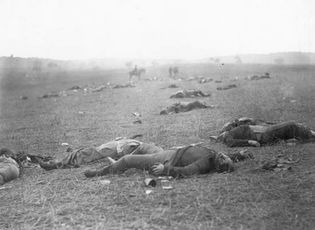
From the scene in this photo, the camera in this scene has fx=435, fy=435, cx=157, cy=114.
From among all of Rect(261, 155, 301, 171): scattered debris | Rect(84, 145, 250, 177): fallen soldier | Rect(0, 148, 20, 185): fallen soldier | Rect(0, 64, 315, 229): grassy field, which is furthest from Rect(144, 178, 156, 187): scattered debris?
Rect(0, 148, 20, 185): fallen soldier

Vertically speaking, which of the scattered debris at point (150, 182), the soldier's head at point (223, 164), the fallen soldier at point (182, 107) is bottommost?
the fallen soldier at point (182, 107)

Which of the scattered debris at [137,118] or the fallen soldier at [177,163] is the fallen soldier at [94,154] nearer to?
the fallen soldier at [177,163]

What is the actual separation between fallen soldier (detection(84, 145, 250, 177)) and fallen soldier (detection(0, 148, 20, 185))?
1.41 metres

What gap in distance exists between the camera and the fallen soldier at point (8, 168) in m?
7.21

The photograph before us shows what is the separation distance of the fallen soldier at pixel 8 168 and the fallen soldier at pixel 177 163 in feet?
4.62

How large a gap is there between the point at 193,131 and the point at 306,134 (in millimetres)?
3233

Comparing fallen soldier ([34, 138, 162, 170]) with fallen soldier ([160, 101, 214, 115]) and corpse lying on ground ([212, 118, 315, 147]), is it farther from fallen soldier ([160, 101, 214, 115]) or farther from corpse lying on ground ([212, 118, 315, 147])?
fallen soldier ([160, 101, 214, 115])

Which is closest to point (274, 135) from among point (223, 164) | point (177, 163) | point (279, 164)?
point (279, 164)

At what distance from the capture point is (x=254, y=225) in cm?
450

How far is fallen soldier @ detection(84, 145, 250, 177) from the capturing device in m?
6.45

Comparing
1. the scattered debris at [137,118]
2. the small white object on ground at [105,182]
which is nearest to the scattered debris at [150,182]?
the small white object on ground at [105,182]

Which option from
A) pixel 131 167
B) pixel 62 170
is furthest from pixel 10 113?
pixel 131 167

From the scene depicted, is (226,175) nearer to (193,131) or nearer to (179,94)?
(193,131)

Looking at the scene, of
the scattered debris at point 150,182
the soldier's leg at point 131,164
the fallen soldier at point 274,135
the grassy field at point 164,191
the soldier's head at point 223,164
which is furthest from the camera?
the fallen soldier at point 274,135
